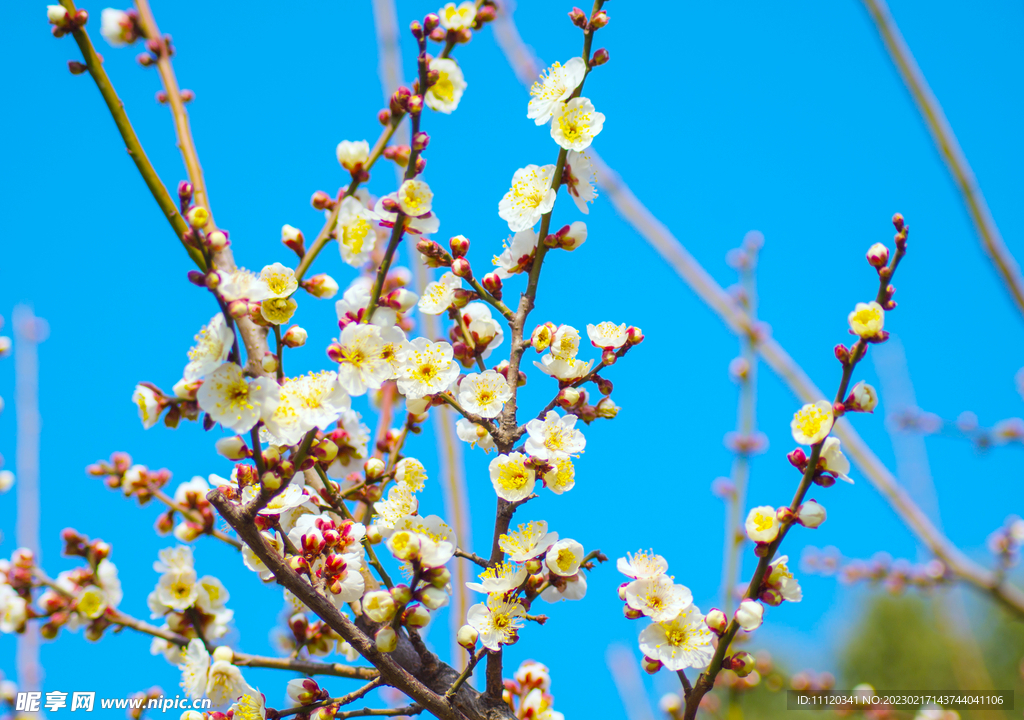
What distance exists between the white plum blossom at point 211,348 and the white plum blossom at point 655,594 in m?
0.94

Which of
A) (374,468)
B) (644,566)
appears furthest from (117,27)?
(644,566)

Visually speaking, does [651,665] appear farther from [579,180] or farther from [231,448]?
[579,180]

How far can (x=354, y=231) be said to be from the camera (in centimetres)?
140

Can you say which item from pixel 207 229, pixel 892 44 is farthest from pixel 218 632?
pixel 892 44

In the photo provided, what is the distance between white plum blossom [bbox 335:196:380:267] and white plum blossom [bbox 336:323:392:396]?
156 mm

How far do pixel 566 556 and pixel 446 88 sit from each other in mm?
A: 1052

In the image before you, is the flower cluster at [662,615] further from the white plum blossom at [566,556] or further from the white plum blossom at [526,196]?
the white plum blossom at [526,196]

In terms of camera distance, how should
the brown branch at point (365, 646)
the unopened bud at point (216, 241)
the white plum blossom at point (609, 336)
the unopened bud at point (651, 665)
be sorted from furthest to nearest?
the white plum blossom at point (609, 336)
the unopened bud at point (651, 665)
the unopened bud at point (216, 241)
the brown branch at point (365, 646)

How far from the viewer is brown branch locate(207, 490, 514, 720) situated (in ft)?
3.81

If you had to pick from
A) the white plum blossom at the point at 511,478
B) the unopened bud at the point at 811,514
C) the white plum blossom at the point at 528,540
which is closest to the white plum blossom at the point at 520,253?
the white plum blossom at the point at 511,478

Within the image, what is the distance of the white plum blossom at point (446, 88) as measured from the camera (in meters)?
1.46

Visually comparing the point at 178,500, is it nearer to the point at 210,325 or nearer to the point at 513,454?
the point at 210,325

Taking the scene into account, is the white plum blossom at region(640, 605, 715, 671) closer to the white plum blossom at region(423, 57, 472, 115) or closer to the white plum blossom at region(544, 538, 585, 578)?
the white plum blossom at region(544, 538, 585, 578)

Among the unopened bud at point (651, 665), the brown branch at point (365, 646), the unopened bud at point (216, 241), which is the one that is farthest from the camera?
the unopened bud at point (651, 665)
